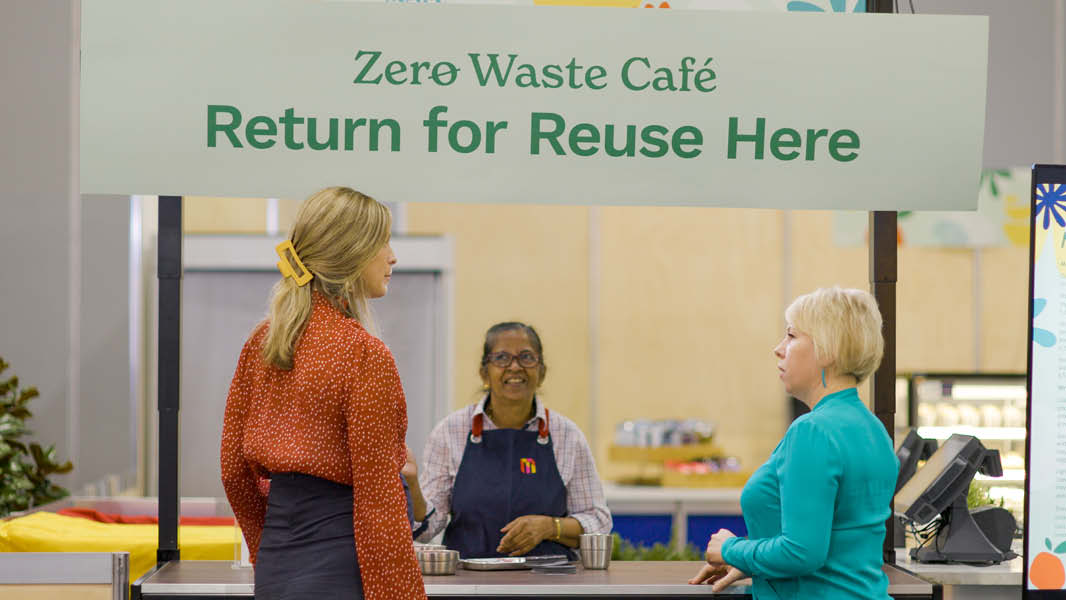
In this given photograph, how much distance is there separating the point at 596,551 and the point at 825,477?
779mm

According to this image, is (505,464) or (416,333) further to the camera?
(416,333)

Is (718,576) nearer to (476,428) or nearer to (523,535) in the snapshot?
(523,535)

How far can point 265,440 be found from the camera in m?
2.04

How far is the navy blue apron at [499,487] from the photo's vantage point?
3195 millimetres

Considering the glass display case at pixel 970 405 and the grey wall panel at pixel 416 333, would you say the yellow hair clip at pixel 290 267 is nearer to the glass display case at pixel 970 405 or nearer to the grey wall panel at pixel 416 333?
→ the grey wall panel at pixel 416 333

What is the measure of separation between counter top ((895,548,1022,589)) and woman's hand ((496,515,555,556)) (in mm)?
950

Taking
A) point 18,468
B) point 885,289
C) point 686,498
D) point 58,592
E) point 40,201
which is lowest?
point 686,498

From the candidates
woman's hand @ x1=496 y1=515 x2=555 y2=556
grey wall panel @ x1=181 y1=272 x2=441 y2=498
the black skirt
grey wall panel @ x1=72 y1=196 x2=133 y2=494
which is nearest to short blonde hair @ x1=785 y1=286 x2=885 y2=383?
the black skirt

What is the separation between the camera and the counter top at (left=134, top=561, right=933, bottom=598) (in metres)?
2.43

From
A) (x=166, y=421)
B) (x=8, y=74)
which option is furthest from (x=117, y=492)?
(x=166, y=421)

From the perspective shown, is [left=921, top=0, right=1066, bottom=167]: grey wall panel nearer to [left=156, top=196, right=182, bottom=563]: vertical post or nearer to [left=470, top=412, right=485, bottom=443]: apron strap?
[left=470, top=412, right=485, bottom=443]: apron strap

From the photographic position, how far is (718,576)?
2.48 metres

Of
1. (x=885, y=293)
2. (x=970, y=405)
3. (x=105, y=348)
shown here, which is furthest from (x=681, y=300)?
(x=885, y=293)

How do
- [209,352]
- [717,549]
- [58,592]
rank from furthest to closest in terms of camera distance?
[209,352] → [58,592] → [717,549]
